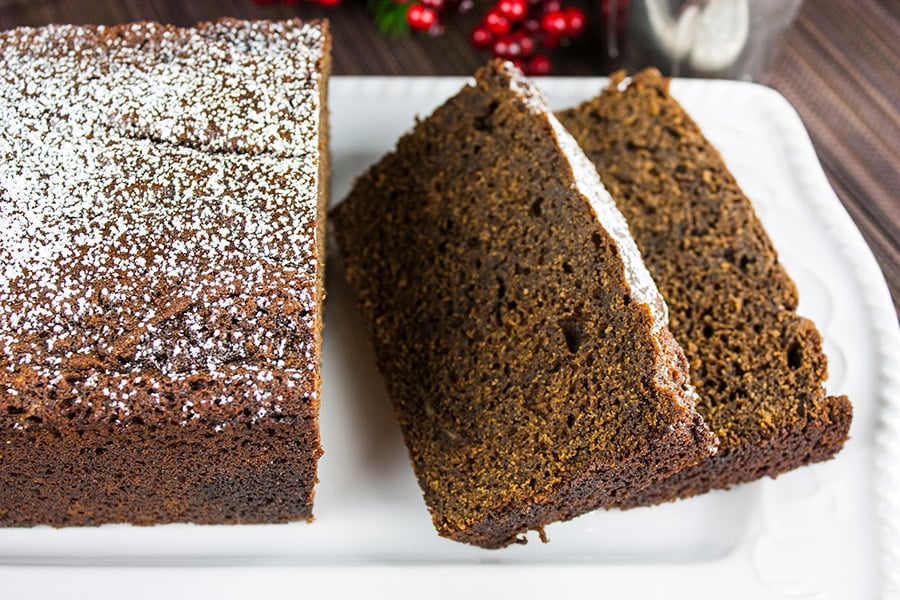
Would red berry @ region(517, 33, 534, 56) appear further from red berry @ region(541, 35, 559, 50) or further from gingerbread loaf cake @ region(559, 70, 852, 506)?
gingerbread loaf cake @ region(559, 70, 852, 506)

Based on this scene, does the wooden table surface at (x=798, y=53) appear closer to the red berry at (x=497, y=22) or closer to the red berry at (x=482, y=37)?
the red berry at (x=482, y=37)

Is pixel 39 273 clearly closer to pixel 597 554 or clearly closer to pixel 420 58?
pixel 597 554

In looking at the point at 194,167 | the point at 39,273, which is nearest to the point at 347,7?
the point at 194,167

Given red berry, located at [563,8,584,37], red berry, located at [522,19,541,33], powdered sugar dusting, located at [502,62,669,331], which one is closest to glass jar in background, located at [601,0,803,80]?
red berry, located at [563,8,584,37]

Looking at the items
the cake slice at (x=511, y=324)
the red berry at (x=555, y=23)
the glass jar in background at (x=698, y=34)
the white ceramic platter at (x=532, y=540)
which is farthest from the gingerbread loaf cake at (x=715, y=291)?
the red berry at (x=555, y=23)

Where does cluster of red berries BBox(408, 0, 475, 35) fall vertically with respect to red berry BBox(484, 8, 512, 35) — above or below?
above
